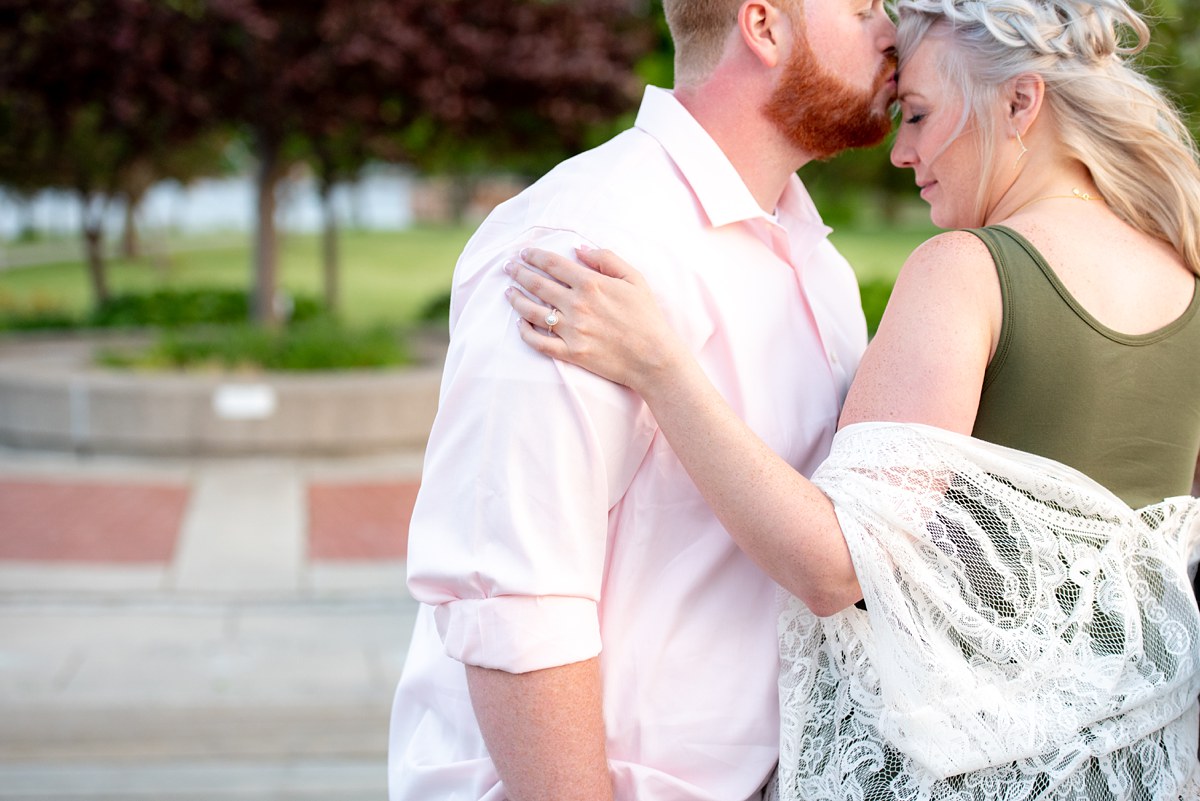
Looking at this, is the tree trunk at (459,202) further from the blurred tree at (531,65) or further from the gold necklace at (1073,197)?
the gold necklace at (1073,197)

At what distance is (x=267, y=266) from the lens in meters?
12.1

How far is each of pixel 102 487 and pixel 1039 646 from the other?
755 centimetres

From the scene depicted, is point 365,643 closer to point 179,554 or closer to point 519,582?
point 179,554

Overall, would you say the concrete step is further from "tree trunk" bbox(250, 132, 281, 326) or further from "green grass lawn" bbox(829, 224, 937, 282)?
"green grass lawn" bbox(829, 224, 937, 282)

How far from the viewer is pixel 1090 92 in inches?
67.8

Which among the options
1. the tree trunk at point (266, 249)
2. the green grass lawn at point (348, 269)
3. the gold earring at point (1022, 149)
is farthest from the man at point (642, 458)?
the green grass lawn at point (348, 269)

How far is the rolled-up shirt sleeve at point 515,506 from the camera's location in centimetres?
155

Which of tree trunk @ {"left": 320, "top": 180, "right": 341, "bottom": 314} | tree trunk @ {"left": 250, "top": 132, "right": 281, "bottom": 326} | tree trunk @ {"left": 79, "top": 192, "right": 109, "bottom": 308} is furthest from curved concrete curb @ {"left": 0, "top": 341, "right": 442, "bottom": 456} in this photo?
tree trunk @ {"left": 79, "top": 192, "right": 109, "bottom": 308}

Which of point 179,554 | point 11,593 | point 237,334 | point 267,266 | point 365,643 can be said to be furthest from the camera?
point 267,266

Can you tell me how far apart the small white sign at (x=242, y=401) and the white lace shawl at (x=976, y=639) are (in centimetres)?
757

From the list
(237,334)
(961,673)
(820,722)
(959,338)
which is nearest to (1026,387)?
(959,338)

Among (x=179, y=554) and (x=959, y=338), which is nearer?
(x=959, y=338)

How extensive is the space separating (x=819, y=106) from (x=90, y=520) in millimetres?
6477

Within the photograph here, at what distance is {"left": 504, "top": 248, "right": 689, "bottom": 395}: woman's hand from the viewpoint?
156 centimetres
